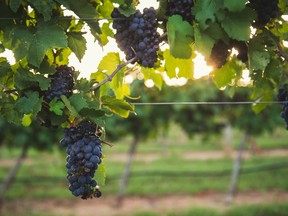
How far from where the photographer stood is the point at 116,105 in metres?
1.79

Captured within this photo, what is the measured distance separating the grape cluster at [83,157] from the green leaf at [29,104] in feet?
0.55

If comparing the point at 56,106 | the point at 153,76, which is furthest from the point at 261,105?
the point at 56,106

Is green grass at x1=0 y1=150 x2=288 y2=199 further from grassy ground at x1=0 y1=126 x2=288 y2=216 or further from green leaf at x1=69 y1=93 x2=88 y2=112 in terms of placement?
green leaf at x1=69 y1=93 x2=88 y2=112

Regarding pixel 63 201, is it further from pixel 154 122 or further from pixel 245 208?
pixel 245 208

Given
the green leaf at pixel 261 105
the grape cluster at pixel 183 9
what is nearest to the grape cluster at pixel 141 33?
the grape cluster at pixel 183 9

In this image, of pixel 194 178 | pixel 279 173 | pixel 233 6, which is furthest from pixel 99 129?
pixel 279 173

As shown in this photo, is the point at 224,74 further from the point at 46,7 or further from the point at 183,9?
the point at 46,7

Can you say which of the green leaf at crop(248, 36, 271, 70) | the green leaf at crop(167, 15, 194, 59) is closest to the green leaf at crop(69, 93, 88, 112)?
the green leaf at crop(167, 15, 194, 59)

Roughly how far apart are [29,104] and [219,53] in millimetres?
838

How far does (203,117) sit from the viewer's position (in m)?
12.2

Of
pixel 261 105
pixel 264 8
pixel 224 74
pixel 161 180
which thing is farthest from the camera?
pixel 161 180

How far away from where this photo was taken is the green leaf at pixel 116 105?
1.75m

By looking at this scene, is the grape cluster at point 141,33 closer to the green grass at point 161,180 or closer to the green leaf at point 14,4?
the green leaf at point 14,4

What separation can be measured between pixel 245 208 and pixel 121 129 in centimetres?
400
